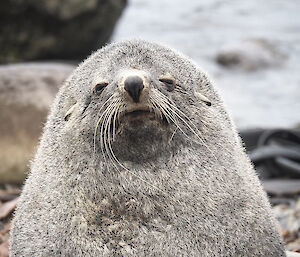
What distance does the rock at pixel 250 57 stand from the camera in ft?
50.8

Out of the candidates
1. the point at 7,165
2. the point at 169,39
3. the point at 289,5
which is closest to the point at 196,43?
the point at 169,39

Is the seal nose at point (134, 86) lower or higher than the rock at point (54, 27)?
higher

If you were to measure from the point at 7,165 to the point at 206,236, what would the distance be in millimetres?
4243

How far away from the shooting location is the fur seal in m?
3.60

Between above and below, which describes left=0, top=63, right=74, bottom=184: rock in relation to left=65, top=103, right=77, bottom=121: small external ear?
below

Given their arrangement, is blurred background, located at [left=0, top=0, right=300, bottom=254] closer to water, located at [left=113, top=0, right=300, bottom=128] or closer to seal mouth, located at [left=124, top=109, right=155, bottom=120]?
water, located at [left=113, top=0, right=300, bottom=128]

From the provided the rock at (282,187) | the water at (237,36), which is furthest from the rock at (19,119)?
the water at (237,36)

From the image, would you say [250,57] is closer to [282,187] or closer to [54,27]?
[54,27]

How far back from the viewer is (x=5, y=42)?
12969 mm

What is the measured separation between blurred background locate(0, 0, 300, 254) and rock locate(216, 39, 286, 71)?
0.03 m

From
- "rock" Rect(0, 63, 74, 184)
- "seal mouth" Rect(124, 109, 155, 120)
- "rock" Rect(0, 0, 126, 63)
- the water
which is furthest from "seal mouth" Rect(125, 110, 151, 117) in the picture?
"rock" Rect(0, 0, 126, 63)

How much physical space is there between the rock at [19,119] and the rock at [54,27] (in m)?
5.28

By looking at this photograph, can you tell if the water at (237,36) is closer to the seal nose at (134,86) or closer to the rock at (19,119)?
the rock at (19,119)

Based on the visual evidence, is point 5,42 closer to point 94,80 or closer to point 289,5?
point 94,80
